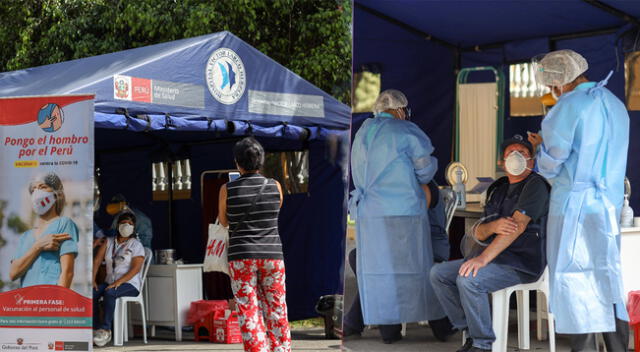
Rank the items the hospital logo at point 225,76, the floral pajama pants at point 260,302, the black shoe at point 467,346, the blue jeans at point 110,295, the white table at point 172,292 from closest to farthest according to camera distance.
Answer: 1. the black shoe at point 467,346
2. the floral pajama pants at point 260,302
3. the hospital logo at point 225,76
4. the blue jeans at point 110,295
5. the white table at point 172,292

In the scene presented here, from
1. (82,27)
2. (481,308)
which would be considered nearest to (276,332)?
(481,308)

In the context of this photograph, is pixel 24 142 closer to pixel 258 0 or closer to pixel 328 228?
pixel 328 228

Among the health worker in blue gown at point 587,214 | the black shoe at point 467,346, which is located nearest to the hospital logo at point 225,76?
the black shoe at point 467,346

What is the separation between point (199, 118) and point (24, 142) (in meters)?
1.79

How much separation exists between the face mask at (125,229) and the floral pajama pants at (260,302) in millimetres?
3152

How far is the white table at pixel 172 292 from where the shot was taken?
847 cm

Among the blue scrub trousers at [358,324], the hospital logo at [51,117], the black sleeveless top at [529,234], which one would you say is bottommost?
the blue scrub trousers at [358,324]

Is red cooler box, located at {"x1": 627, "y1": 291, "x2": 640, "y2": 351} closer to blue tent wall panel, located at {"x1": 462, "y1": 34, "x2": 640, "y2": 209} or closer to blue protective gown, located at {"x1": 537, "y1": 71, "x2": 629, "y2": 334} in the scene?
blue protective gown, located at {"x1": 537, "y1": 71, "x2": 629, "y2": 334}

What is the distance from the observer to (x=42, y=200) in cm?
565

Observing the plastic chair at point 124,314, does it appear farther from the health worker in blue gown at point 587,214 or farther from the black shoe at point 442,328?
the health worker in blue gown at point 587,214

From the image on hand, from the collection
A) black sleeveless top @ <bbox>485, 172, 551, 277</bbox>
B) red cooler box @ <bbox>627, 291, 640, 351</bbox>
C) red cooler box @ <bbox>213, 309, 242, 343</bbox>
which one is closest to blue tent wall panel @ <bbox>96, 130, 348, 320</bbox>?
red cooler box @ <bbox>213, 309, 242, 343</bbox>

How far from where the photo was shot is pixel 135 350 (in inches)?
308

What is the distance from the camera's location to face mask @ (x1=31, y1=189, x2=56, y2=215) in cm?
563

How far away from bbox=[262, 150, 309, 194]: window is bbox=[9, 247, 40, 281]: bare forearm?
3.45 meters
